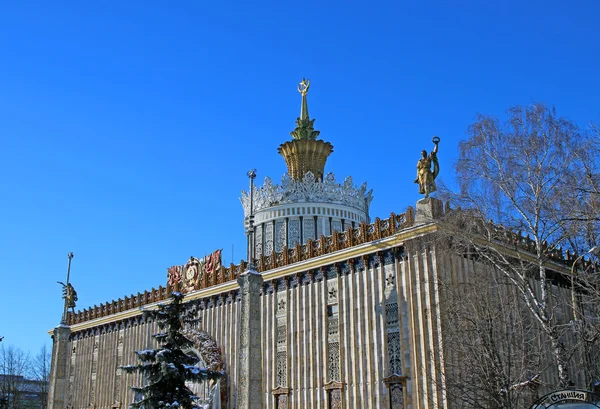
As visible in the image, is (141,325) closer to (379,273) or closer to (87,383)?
(87,383)

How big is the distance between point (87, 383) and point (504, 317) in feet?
104

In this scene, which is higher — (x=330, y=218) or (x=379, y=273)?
(x=330, y=218)

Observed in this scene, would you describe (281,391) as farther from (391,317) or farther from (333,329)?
(391,317)

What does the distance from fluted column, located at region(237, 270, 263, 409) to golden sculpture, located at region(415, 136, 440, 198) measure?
814 centimetres

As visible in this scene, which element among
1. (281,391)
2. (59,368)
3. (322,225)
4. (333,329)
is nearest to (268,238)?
(322,225)

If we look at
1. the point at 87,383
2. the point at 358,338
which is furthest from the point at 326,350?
the point at 87,383

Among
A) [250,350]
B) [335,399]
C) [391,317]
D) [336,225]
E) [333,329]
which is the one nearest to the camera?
[250,350]

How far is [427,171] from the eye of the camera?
1041 inches

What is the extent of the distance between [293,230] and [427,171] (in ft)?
46.5

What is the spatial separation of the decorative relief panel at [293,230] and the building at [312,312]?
65 millimetres

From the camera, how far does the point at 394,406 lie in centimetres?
2533

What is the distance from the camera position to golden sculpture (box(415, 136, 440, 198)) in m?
26.2

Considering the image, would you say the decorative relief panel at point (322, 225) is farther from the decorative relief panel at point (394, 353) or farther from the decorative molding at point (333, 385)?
the decorative relief panel at point (394, 353)

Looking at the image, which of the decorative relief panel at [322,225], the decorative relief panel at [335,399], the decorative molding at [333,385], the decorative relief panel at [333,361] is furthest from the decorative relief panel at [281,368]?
the decorative relief panel at [322,225]
